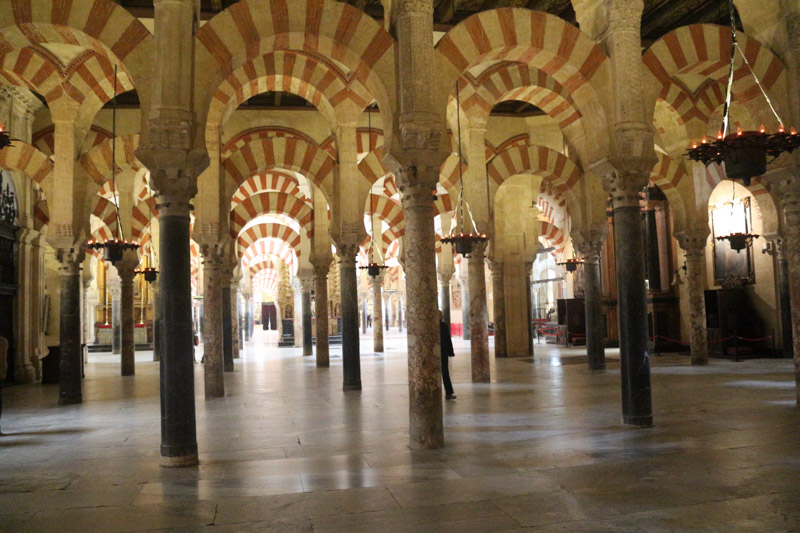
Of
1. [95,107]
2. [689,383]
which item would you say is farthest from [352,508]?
[95,107]

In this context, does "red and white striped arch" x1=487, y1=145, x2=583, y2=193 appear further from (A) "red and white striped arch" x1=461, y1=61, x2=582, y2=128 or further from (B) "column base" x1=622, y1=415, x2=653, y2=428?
(B) "column base" x1=622, y1=415, x2=653, y2=428

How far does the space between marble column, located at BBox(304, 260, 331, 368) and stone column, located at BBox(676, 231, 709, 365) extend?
18.9ft

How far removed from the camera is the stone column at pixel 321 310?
10.4 metres

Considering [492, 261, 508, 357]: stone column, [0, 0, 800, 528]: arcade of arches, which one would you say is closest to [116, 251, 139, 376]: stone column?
[0, 0, 800, 528]: arcade of arches

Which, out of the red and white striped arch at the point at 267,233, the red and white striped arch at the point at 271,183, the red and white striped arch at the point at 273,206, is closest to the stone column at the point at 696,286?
the red and white striped arch at the point at 273,206

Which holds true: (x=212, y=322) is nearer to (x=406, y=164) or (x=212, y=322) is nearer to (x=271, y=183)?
(x=406, y=164)

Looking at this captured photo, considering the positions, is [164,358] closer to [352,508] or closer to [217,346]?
[352,508]

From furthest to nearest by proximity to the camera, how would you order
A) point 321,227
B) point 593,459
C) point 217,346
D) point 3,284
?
point 321,227 → point 3,284 → point 217,346 → point 593,459

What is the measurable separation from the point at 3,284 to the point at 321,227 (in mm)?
5090

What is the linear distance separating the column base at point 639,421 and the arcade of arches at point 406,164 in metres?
0.04

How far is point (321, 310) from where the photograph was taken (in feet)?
34.0

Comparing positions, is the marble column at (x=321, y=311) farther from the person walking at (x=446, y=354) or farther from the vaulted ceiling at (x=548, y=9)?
the vaulted ceiling at (x=548, y=9)

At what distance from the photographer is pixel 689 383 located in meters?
7.70

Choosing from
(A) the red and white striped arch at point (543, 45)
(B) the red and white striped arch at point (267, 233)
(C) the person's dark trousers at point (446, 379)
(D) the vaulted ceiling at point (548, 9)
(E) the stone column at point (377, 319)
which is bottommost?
(C) the person's dark trousers at point (446, 379)
